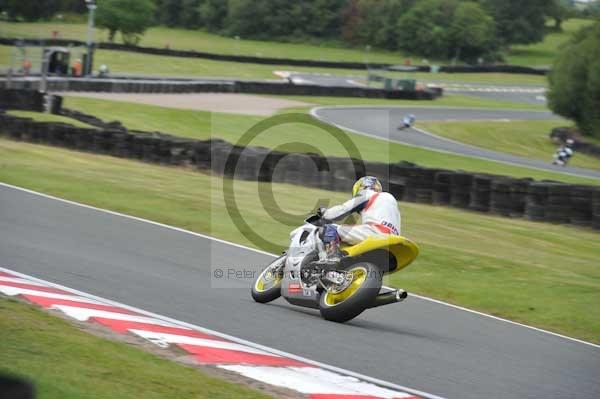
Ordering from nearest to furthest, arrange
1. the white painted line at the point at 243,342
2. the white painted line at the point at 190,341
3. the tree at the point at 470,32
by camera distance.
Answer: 1. the white painted line at the point at 243,342
2. the white painted line at the point at 190,341
3. the tree at the point at 470,32

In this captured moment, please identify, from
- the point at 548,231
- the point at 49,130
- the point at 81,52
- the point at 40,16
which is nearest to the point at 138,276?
the point at 548,231

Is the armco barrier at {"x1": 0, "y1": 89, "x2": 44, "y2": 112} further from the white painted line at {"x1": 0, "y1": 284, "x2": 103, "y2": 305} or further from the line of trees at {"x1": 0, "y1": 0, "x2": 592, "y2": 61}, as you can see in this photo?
the line of trees at {"x1": 0, "y1": 0, "x2": 592, "y2": 61}

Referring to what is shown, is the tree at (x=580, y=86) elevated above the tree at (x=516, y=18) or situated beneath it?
situated beneath

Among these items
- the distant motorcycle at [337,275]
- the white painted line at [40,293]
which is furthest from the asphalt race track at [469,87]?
the white painted line at [40,293]

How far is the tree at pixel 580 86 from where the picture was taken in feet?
135

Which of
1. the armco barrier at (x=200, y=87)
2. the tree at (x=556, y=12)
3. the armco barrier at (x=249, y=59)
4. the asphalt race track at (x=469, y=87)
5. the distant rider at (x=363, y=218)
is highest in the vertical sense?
the tree at (x=556, y=12)

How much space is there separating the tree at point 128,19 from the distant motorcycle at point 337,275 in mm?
40603

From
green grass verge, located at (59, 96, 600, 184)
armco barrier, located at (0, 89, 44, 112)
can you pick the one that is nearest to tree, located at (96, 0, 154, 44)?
green grass verge, located at (59, 96, 600, 184)

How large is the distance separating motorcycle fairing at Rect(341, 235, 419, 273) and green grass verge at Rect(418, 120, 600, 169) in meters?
27.0

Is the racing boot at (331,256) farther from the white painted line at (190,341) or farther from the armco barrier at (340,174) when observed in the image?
the armco barrier at (340,174)

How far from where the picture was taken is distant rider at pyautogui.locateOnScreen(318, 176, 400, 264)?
8.34 m

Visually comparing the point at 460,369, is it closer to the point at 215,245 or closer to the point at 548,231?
the point at 215,245

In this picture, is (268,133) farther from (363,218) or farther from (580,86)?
(363,218)

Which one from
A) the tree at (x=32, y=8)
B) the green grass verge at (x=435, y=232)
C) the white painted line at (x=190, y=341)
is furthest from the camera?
the tree at (x=32, y=8)
